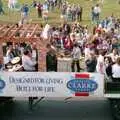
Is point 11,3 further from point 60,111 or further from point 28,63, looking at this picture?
point 28,63

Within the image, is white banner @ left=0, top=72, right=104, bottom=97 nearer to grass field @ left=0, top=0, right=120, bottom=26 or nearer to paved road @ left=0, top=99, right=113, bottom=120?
paved road @ left=0, top=99, right=113, bottom=120

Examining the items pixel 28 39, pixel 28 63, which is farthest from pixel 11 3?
pixel 28 39

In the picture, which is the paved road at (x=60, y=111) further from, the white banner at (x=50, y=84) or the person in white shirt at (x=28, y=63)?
the person in white shirt at (x=28, y=63)

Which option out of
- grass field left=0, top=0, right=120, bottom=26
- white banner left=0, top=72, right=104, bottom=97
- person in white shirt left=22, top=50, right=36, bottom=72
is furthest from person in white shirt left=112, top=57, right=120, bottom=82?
grass field left=0, top=0, right=120, bottom=26

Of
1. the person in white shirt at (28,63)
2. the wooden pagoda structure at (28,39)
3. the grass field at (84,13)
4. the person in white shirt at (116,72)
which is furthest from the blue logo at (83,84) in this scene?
the grass field at (84,13)

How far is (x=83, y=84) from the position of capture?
14586mm

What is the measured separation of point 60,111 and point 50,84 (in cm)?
176

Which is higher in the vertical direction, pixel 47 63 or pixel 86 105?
pixel 47 63

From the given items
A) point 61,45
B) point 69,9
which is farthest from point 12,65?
point 69,9

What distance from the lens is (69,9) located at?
116 feet

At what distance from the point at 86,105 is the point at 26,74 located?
9.50 feet

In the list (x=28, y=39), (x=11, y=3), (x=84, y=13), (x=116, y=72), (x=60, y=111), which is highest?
(x=11, y=3)

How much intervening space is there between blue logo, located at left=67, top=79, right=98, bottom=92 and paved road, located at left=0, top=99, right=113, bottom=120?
1.26 metres

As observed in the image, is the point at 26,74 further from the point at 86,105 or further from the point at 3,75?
the point at 86,105
